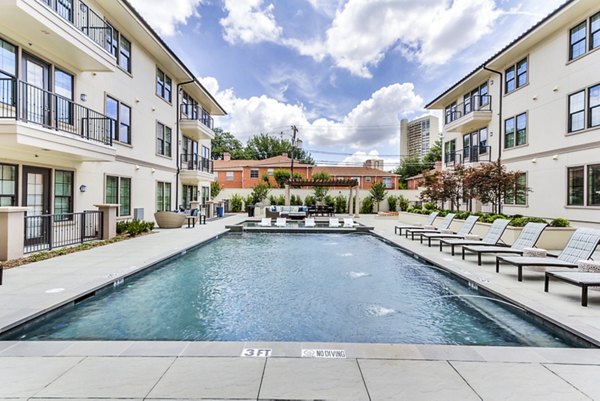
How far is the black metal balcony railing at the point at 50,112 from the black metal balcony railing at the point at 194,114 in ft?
25.5

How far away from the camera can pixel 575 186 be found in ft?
42.0

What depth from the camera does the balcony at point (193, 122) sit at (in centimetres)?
2031

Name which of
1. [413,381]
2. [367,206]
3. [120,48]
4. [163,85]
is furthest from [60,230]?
[367,206]

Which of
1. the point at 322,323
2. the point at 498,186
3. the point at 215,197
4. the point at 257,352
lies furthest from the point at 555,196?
the point at 215,197

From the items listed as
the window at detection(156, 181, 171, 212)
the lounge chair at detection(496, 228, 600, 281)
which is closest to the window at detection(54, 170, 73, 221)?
the window at detection(156, 181, 171, 212)

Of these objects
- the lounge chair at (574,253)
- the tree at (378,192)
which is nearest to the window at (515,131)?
the lounge chair at (574,253)

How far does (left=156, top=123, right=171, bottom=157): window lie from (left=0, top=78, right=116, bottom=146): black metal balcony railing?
162 inches

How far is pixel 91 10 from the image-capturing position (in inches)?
449

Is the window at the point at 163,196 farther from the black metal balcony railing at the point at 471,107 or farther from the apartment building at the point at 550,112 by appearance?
the black metal balcony railing at the point at 471,107

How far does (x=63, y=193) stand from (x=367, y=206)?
24706mm

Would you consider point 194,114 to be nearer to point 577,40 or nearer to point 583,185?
point 577,40

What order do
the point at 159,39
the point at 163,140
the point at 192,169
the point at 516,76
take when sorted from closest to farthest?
the point at 159,39
the point at 516,76
the point at 163,140
the point at 192,169

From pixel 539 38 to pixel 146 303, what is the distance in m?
18.1

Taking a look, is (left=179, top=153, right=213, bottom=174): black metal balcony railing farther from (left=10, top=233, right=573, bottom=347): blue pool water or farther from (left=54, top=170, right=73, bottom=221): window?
(left=10, top=233, right=573, bottom=347): blue pool water
